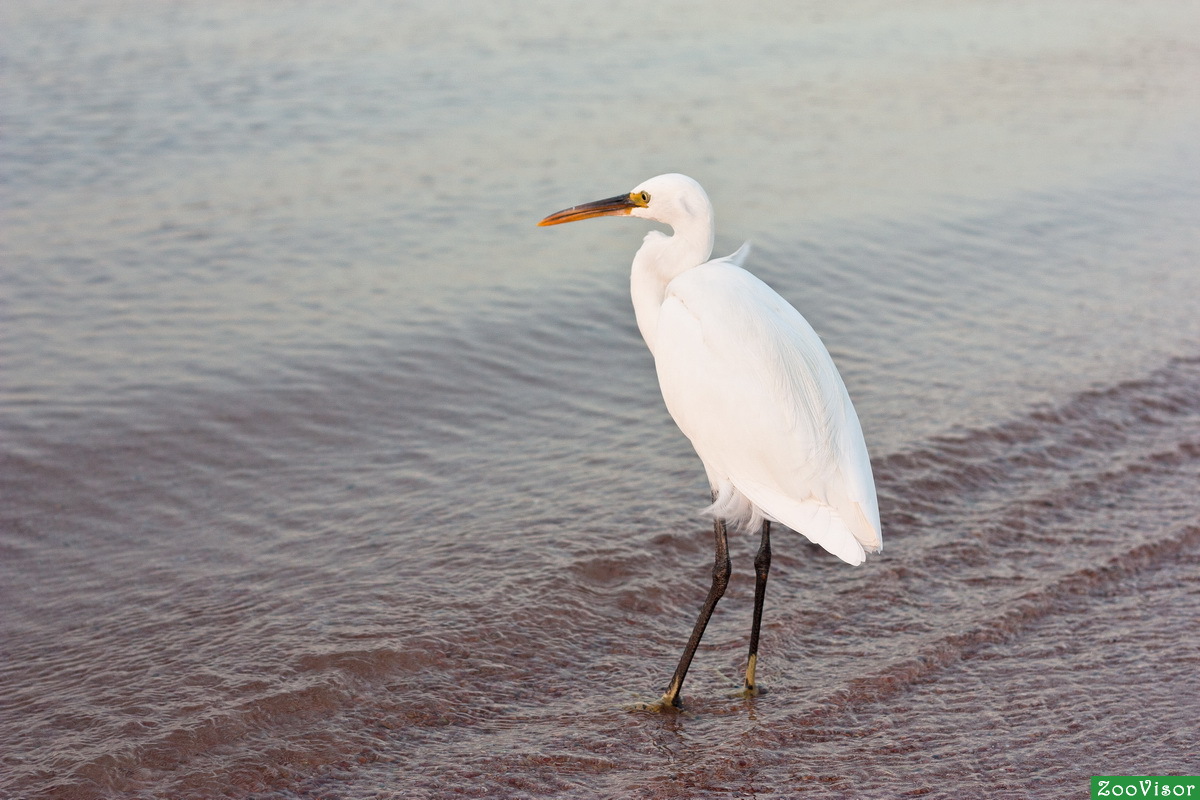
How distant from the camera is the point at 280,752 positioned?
3326 mm

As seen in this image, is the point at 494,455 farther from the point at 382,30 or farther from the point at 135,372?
the point at 382,30

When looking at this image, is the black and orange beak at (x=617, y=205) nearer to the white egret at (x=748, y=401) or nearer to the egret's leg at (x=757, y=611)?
the white egret at (x=748, y=401)

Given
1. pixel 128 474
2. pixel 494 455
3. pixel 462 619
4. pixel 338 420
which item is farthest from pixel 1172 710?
pixel 128 474

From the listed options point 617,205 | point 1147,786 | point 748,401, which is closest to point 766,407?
point 748,401

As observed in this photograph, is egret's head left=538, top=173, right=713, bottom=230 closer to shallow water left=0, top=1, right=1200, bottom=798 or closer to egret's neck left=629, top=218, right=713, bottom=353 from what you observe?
egret's neck left=629, top=218, right=713, bottom=353

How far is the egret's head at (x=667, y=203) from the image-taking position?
3711mm

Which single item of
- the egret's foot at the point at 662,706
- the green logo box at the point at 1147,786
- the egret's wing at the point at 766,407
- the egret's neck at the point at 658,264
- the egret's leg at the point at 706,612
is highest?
the egret's neck at the point at 658,264

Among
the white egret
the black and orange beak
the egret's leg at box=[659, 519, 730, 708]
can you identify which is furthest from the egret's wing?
the black and orange beak

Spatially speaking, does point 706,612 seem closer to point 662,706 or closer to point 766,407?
point 662,706

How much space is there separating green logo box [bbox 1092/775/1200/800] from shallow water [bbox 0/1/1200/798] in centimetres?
6

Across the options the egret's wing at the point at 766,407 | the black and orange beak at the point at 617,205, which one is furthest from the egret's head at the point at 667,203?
the egret's wing at the point at 766,407

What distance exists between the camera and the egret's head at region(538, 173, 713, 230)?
371 centimetres

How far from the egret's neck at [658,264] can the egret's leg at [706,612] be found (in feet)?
2.34

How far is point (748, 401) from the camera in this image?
3.52 m
